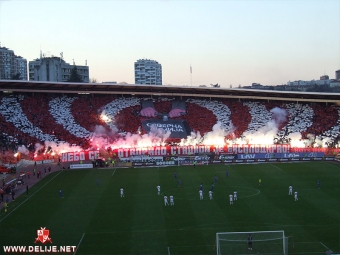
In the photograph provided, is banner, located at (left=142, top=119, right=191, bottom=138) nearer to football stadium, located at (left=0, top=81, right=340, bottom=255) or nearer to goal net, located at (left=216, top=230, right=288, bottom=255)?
football stadium, located at (left=0, top=81, right=340, bottom=255)

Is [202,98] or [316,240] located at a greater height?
[202,98]

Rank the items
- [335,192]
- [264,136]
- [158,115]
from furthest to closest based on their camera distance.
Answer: [158,115] → [264,136] → [335,192]

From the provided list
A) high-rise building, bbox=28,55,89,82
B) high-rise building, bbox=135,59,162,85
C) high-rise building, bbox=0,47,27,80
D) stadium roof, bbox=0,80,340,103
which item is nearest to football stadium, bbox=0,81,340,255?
stadium roof, bbox=0,80,340,103

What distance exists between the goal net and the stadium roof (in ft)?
146

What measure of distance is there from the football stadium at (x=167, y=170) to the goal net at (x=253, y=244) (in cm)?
7

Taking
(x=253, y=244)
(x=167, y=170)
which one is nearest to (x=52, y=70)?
(x=167, y=170)

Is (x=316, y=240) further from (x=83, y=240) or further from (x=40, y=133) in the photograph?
(x=40, y=133)

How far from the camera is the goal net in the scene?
21.3 metres

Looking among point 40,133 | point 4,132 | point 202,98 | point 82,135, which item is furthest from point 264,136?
point 4,132

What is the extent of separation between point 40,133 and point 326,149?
36.2m

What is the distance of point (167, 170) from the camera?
4844cm

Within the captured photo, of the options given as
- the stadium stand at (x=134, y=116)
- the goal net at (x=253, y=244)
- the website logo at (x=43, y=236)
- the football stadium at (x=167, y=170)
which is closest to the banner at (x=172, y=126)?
the football stadium at (x=167, y=170)

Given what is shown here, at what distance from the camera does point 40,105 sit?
63719 mm

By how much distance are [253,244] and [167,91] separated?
4807cm
